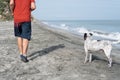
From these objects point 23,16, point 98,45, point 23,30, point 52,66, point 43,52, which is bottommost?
point 43,52

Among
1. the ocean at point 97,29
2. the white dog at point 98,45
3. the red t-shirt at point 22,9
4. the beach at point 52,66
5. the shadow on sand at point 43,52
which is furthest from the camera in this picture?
the ocean at point 97,29

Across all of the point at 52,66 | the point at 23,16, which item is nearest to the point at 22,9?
the point at 23,16

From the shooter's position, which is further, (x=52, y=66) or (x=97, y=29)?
(x=97, y=29)

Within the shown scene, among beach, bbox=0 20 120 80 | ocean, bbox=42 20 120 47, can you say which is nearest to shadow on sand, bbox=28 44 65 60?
beach, bbox=0 20 120 80

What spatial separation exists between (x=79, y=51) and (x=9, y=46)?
272cm

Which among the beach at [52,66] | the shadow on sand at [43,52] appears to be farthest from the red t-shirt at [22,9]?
the shadow on sand at [43,52]

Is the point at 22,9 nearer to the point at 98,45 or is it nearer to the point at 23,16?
the point at 23,16

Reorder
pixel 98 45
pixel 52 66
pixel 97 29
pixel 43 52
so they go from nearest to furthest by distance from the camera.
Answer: pixel 52 66 < pixel 98 45 < pixel 43 52 < pixel 97 29

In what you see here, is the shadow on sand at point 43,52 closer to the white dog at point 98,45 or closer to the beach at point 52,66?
the beach at point 52,66

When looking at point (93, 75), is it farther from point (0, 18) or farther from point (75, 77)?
point (0, 18)

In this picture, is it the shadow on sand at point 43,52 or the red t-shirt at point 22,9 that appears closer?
the red t-shirt at point 22,9

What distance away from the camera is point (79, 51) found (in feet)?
56.7

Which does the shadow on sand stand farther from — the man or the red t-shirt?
the red t-shirt

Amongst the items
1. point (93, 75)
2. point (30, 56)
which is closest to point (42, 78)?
point (93, 75)
